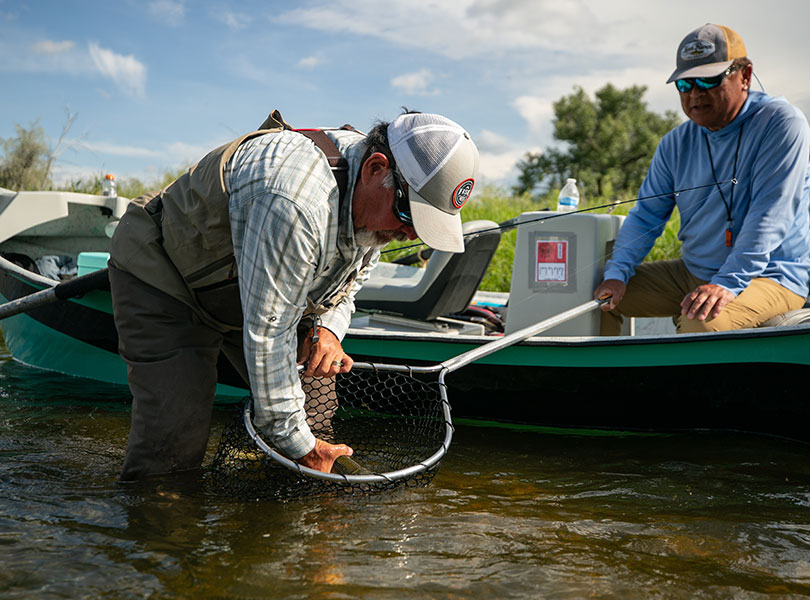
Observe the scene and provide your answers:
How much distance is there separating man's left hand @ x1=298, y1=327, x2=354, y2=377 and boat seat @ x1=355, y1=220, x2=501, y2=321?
7.22 ft

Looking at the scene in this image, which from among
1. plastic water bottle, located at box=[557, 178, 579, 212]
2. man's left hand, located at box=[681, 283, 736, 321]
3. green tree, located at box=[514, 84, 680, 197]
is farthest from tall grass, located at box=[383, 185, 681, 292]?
green tree, located at box=[514, 84, 680, 197]

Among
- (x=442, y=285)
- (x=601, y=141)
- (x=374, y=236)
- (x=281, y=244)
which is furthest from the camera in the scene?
(x=601, y=141)

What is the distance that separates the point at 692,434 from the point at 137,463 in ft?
9.97

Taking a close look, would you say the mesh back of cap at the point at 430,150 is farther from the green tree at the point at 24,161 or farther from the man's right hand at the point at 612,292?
the green tree at the point at 24,161

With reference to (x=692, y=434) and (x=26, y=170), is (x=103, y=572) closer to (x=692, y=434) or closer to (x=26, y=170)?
(x=692, y=434)

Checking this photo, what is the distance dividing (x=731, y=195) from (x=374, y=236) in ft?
8.74

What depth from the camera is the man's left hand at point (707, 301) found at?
4.14 meters

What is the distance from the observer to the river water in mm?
2516

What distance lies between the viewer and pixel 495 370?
15.4ft

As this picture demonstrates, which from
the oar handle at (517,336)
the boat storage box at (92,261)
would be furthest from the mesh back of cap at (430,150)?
the boat storage box at (92,261)

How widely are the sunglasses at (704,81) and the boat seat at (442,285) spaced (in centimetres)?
162

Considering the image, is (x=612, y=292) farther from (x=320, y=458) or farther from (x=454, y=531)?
(x=320, y=458)

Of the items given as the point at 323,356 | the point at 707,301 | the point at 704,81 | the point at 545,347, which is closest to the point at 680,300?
the point at 707,301

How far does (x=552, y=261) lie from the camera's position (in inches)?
198
